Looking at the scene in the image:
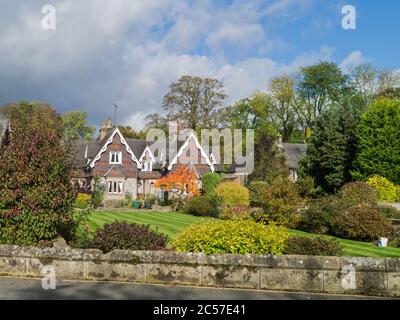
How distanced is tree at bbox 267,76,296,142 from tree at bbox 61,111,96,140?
1545 inches

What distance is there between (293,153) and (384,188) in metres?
31.7

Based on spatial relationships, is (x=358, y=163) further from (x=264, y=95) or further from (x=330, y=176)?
(x=264, y=95)

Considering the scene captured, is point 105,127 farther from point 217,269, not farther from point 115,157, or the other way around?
point 217,269

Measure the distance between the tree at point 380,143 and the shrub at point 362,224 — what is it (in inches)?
648

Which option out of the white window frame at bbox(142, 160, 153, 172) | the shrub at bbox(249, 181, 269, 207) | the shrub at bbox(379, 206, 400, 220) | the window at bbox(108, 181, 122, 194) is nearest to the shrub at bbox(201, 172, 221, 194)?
the shrub at bbox(249, 181, 269, 207)

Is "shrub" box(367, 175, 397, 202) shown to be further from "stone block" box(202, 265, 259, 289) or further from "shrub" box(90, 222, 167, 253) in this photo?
"stone block" box(202, 265, 259, 289)

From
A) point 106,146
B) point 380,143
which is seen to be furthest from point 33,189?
point 106,146

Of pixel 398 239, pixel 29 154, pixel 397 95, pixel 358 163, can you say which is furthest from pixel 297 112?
pixel 29 154

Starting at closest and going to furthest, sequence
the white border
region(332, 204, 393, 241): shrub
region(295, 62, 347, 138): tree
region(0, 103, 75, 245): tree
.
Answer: region(0, 103, 75, 245): tree → region(332, 204, 393, 241): shrub → the white border → region(295, 62, 347, 138): tree

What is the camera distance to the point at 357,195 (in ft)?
85.9

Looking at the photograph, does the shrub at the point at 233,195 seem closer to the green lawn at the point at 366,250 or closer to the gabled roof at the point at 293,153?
the green lawn at the point at 366,250

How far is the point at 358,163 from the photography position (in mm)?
38906

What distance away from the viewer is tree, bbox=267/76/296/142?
77.2 meters

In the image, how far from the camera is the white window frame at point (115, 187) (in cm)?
5265
